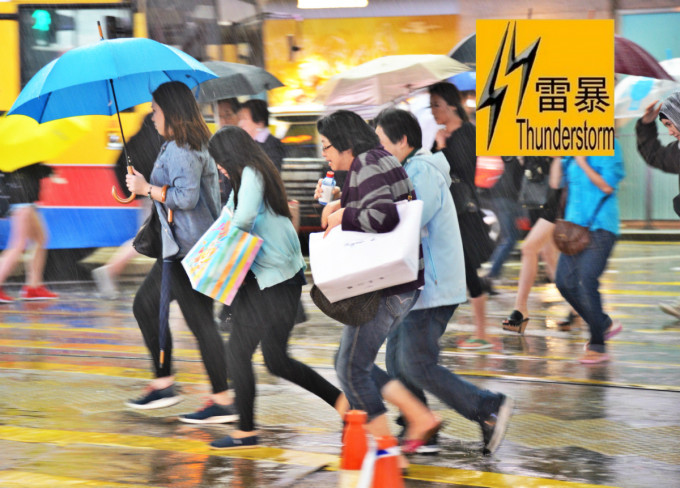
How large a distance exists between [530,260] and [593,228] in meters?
1.32

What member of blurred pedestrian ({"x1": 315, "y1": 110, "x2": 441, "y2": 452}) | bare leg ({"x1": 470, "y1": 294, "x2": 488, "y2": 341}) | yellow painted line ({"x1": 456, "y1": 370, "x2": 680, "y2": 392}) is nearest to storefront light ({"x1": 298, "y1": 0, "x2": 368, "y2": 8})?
bare leg ({"x1": 470, "y1": 294, "x2": 488, "y2": 341})

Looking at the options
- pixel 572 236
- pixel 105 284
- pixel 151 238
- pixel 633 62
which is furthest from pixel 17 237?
pixel 633 62

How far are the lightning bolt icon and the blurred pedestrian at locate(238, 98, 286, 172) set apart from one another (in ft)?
11.6

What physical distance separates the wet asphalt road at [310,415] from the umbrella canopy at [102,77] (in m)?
1.89

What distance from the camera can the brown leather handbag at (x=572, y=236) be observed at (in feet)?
25.5

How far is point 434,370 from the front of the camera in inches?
209

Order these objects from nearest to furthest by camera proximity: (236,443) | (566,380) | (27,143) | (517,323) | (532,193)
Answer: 1. (236,443)
2. (566,380)
3. (517,323)
4. (532,193)
5. (27,143)

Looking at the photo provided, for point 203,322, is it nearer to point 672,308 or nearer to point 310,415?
point 310,415

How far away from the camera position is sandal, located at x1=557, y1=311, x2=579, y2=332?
30.4ft

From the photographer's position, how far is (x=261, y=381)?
740 centimetres

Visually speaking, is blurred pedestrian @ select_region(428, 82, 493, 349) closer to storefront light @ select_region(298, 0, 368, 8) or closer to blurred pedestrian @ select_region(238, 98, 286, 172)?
blurred pedestrian @ select_region(238, 98, 286, 172)

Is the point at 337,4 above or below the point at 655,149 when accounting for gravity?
above

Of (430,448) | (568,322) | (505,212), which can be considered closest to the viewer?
(430,448)

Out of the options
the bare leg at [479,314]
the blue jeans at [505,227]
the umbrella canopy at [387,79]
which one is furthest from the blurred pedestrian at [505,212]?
the bare leg at [479,314]
